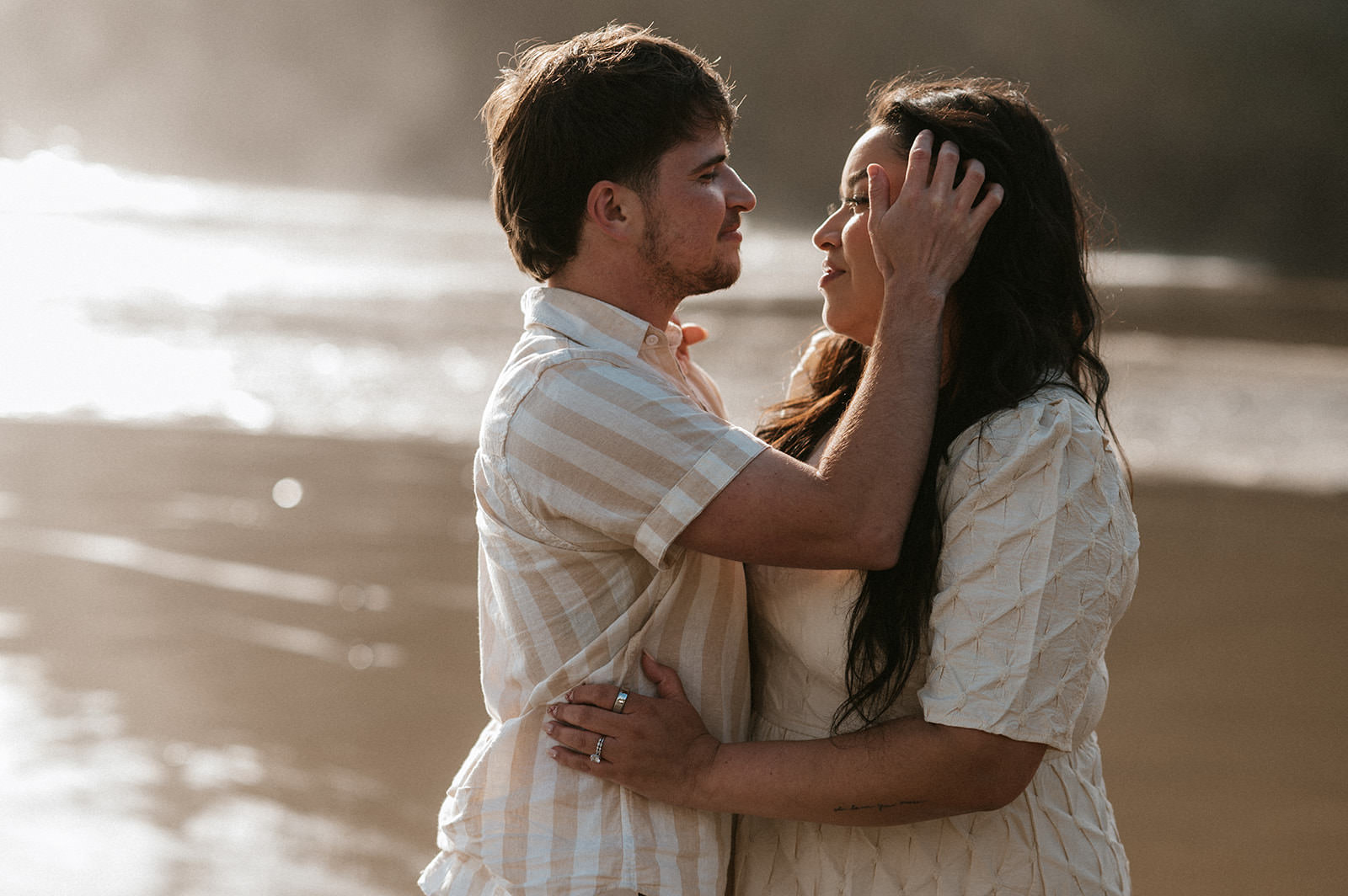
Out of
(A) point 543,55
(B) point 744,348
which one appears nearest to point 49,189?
(B) point 744,348

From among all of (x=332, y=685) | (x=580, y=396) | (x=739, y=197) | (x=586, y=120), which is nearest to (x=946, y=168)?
(x=739, y=197)

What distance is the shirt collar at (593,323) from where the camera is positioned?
7.60 ft

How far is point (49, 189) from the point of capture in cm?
4966

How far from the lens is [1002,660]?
6.70 feet

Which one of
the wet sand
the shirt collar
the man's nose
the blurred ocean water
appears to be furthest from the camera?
the blurred ocean water

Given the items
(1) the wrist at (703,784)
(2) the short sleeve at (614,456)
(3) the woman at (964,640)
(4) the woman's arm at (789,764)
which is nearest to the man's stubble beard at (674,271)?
(3) the woman at (964,640)

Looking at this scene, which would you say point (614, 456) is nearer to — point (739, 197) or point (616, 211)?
point (616, 211)

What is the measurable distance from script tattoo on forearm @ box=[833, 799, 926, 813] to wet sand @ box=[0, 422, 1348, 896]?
8.80 feet

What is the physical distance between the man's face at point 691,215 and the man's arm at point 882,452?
37 cm

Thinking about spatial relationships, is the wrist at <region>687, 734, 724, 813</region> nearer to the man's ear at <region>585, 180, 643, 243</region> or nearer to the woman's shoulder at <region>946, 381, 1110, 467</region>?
the woman's shoulder at <region>946, 381, 1110, 467</region>

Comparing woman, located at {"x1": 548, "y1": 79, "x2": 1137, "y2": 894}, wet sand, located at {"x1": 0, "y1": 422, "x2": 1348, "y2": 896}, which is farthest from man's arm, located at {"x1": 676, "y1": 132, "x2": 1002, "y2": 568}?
wet sand, located at {"x1": 0, "y1": 422, "x2": 1348, "y2": 896}

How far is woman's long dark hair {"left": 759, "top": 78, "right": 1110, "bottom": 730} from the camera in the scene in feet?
7.16

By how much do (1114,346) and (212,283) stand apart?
15.1 m

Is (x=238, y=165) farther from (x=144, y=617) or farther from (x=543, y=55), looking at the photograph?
(x=543, y=55)
